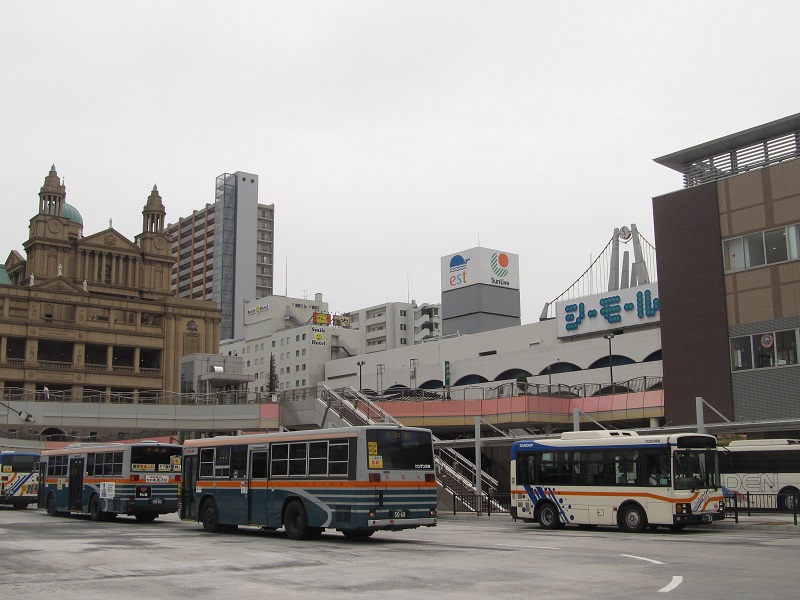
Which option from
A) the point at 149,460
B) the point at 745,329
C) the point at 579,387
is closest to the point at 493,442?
the point at 745,329

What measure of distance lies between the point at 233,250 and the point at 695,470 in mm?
151449

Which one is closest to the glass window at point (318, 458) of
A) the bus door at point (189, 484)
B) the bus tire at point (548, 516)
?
the bus door at point (189, 484)

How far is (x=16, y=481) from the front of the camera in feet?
133

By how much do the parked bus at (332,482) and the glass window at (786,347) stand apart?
1772 cm

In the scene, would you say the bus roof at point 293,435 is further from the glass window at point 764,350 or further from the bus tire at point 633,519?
the glass window at point 764,350

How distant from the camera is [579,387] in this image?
219 feet

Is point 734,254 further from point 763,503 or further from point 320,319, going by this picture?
point 320,319

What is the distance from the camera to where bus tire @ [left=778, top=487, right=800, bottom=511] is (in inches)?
1261

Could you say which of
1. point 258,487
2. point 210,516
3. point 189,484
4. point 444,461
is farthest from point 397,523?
point 444,461

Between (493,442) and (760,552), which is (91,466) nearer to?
(493,442)

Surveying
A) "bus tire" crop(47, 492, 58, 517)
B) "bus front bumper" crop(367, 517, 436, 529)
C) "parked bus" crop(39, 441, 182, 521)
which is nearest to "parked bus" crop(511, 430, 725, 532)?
"bus front bumper" crop(367, 517, 436, 529)

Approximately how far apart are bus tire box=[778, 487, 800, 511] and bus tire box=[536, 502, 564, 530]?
963 cm

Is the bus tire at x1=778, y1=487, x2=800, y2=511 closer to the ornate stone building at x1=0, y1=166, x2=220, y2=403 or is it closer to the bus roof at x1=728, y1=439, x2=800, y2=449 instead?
the bus roof at x1=728, y1=439, x2=800, y2=449

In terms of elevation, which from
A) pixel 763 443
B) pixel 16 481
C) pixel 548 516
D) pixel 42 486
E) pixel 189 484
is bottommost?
pixel 548 516
